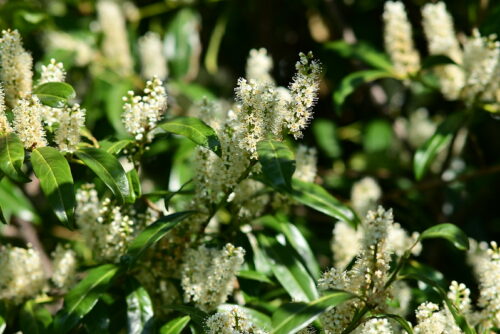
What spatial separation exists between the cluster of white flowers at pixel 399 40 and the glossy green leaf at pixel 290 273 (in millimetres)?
1160

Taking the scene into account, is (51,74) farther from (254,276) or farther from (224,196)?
(254,276)

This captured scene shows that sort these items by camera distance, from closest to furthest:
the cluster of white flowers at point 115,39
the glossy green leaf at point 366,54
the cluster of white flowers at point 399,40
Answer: the cluster of white flowers at point 399,40
the glossy green leaf at point 366,54
the cluster of white flowers at point 115,39

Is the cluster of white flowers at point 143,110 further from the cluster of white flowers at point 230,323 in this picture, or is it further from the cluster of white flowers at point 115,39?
the cluster of white flowers at point 115,39

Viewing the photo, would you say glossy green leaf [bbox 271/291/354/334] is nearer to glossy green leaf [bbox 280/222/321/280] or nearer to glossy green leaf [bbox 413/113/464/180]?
glossy green leaf [bbox 280/222/321/280]

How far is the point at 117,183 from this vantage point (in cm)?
180

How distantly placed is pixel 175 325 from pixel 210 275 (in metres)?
0.20

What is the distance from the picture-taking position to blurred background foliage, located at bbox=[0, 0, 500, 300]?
3.28 meters

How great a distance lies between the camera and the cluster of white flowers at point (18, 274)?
7.34 ft

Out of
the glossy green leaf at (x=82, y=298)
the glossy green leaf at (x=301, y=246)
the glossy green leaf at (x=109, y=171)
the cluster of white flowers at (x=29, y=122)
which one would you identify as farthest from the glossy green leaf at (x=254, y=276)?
the cluster of white flowers at (x=29, y=122)

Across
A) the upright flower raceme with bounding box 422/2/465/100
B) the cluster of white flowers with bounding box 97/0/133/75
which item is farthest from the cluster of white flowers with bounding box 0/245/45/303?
the upright flower raceme with bounding box 422/2/465/100

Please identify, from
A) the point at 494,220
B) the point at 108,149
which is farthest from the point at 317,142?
the point at 108,149

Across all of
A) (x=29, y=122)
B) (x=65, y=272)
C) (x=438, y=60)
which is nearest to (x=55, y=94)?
(x=29, y=122)

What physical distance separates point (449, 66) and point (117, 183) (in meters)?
1.70

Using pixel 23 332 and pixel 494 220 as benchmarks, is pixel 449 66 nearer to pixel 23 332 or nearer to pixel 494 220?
pixel 494 220
